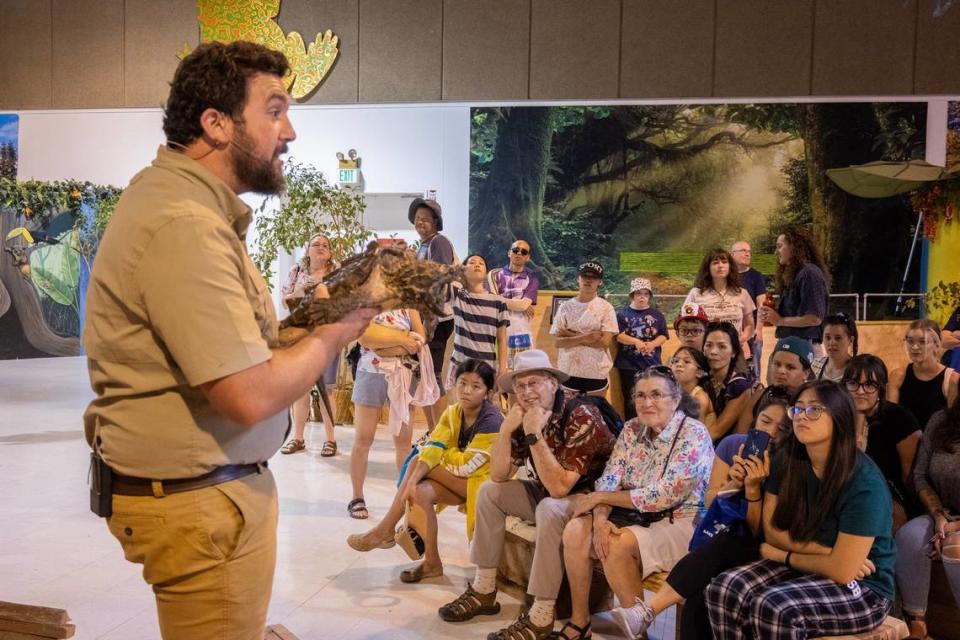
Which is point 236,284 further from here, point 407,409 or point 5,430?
point 5,430

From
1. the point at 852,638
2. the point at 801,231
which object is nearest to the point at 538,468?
the point at 852,638

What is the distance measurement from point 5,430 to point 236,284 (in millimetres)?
7055

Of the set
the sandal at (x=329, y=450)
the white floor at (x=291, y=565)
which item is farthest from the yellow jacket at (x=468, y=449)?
the sandal at (x=329, y=450)

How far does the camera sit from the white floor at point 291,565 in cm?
343

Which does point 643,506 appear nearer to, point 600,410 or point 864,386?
point 600,410

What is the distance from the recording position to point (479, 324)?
6.07 metres

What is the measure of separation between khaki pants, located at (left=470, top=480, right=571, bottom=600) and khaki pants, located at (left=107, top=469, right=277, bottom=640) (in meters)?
2.03

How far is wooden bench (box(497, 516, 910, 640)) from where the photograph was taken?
3371 millimetres

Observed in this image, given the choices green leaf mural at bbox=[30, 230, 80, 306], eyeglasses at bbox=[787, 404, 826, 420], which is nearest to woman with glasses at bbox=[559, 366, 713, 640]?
eyeglasses at bbox=[787, 404, 826, 420]

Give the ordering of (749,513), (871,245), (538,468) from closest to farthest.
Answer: (749,513) < (538,468) < (871,245)

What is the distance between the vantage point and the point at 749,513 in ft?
9.77

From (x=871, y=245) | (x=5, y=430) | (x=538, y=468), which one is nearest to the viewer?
(x=538, y=468)

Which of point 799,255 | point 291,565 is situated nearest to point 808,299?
point 799,255

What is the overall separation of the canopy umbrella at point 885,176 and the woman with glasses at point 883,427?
5.77 metres
